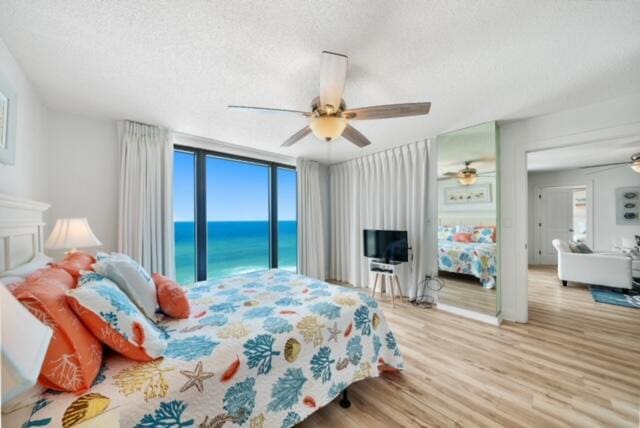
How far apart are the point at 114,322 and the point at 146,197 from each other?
2234mm

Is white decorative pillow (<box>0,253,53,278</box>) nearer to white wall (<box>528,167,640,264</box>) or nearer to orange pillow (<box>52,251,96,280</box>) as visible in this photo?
orange pillow (<box>52,251,96,280</box>)

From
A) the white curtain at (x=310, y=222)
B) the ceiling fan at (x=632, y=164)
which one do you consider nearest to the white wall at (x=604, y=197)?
the ceiling fan at (x=632, y=164)

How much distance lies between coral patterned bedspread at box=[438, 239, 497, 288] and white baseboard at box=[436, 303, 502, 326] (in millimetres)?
374

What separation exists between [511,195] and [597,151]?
10.6 ft

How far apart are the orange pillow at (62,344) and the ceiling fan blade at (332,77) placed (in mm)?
1729

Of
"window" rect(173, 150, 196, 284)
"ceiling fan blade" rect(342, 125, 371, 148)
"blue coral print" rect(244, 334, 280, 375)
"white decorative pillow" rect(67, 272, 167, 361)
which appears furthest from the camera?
"window" rect(173, 150, 196, 284)

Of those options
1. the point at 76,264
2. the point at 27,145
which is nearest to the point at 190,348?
the point at 76,264

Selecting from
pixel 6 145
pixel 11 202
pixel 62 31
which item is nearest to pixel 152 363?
pixel 11 202

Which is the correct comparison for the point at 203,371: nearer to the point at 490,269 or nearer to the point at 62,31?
the point at 62,31

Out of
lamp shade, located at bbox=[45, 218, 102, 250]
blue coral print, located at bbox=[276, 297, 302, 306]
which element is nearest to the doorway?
blue coral print, located at bbox=[276, 297, 302, 306]

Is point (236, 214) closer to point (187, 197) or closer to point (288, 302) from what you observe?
point (187, 197)

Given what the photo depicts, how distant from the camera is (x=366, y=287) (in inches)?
172

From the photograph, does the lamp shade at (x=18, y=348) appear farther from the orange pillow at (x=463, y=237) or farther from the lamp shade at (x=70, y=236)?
the orange pillow at (x=463, y=237)

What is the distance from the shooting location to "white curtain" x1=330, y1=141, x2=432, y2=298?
3596mm
